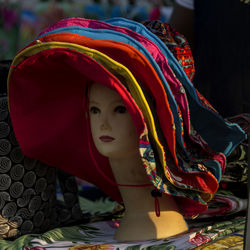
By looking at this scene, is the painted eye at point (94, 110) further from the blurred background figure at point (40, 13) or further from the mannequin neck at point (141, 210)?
the blurred background figure at point (40, 13)

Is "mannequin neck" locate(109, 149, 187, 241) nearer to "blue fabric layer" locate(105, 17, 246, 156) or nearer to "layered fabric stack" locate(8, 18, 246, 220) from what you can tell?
"layered fabric stack" locate(8, 18, 246, 220)

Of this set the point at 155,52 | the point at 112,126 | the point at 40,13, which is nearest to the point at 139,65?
the point at 155,52

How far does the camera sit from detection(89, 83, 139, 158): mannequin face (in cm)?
145

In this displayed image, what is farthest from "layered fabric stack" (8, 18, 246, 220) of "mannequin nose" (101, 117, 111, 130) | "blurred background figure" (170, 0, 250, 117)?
"blurred background figure" (170, 0, 250, 117)

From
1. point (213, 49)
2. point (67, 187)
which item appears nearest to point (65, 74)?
point (67, 187)

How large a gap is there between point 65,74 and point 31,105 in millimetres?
136

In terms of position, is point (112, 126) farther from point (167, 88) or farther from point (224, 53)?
point (224, 53)

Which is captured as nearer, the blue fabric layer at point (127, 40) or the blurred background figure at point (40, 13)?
the blue fabric layer at point (127, 40)

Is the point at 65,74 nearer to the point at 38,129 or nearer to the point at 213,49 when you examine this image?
the point at 38,129

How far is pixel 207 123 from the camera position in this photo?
1.49 metres

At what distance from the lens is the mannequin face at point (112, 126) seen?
145 centimetres

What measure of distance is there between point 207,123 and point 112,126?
25cm

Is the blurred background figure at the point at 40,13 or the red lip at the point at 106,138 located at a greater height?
the blurred background figure at the point at 40,13

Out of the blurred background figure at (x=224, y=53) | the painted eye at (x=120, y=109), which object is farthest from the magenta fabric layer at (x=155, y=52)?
the blurred background figure at (x=224, y=53)
